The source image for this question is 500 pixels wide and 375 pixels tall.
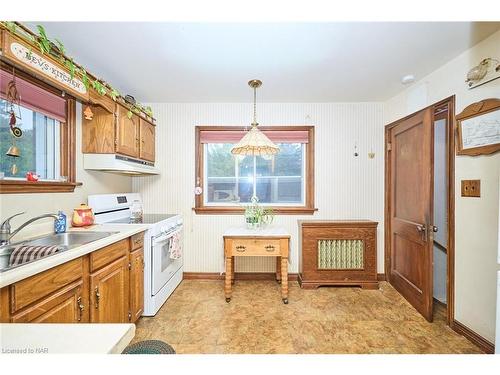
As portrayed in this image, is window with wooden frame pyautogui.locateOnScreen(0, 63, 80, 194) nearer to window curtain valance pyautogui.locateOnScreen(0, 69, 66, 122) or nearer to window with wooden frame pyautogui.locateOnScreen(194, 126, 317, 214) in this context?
window curtain valance pyautogui.locateOnScreen(0, 69, 66, 122)

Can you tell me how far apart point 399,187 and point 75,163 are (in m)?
3.56

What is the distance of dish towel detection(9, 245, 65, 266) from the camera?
1.42 m

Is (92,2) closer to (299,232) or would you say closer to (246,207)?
(246,207)

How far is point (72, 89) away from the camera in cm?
177

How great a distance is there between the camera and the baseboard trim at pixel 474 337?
1745 millimetres

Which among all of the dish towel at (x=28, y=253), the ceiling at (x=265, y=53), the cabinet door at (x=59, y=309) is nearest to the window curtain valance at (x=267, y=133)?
the ceiling at (x=265, y=53)

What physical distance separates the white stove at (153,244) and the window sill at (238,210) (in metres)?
0.37

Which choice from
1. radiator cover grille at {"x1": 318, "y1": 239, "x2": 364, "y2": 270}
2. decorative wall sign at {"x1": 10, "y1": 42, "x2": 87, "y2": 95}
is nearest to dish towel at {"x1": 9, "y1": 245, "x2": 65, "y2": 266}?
decorative wall sign at {"x1": 10, "y1": 42, "x2": 87, "y2": 95}

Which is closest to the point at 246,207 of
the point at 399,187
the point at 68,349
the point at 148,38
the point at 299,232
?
the point at 299,232

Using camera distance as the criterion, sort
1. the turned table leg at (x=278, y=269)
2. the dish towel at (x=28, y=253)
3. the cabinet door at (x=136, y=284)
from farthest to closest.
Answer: the turned table leg at (x=278, y=269) → the cabinet door at (x=136, y=284) → the dish towel at (x=28, y=253)

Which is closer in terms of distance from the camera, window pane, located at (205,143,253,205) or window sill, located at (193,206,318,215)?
window sill, located at (193,206,318,215)

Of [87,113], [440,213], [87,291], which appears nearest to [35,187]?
[87,113]

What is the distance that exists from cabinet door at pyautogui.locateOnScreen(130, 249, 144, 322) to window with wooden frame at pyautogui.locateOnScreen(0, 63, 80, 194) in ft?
2.87

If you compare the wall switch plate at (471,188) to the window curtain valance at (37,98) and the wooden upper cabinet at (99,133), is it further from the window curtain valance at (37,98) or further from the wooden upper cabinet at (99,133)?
the window curtain valance at (37,98)
